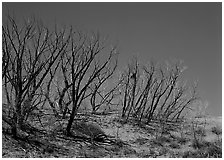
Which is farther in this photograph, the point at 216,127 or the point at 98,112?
the point at 98,112

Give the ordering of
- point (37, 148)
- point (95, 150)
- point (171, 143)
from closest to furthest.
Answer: point (37, 148)
point (95, 150)
point (171, 143)

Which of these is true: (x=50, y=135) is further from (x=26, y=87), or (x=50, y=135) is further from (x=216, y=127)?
(x=216, y=127)

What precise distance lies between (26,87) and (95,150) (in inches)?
158

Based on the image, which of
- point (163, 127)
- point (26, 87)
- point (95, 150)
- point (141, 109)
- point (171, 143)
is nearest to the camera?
point (95, 150)

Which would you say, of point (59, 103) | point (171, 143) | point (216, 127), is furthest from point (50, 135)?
point (216, 127)

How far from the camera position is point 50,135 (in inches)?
544

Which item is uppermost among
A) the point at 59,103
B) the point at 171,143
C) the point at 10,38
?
the point at 10,38

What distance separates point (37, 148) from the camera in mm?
11969

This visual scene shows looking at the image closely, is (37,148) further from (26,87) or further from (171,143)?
(171,143)

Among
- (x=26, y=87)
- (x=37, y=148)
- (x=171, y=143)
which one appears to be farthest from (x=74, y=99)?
(x=171, y=143)

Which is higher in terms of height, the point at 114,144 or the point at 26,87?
the point at 26,87

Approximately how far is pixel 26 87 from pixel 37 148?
2.97m

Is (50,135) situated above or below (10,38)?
below

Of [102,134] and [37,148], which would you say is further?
[102,134]
